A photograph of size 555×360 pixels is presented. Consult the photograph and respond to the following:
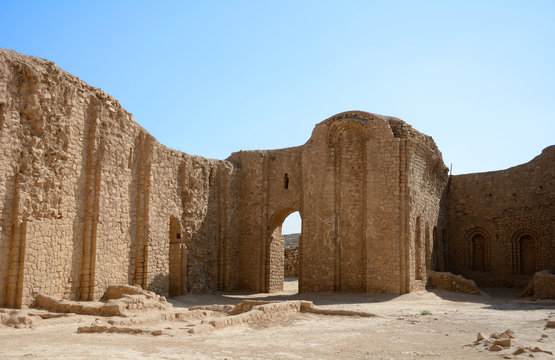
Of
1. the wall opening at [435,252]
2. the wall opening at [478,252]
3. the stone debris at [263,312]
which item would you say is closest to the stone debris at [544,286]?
the wall opening at [435,252]

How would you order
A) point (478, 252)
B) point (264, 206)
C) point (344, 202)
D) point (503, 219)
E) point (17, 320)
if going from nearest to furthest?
point (17, 320) → point (344, 202) → point (264, 206) → point (503, 219) → point (478, 252)

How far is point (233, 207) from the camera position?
21.2 meters

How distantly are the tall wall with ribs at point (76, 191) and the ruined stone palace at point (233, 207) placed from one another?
0.03 metres

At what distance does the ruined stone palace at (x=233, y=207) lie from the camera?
12281 mm

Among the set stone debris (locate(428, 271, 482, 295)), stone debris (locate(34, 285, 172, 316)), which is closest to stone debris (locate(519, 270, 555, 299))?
stone debris (locate(428, 271, 482, 295))

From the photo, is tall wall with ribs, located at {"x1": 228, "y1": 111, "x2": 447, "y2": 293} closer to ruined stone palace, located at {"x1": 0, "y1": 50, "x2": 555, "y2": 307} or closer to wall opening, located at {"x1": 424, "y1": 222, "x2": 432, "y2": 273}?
ruined stone palace, located at {"x1": 0, "y1": 50, "x2": 555, "y2": 307}

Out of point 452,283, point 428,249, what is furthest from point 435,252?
point 452,283

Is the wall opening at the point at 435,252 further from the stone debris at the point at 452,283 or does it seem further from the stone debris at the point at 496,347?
the stone debris at the point at 496,347

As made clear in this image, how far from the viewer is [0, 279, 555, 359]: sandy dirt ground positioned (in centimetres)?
743

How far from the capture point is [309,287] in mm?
19250

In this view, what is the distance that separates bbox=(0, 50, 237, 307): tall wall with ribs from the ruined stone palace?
0.03 m

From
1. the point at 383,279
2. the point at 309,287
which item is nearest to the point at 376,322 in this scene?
the point at 383,279

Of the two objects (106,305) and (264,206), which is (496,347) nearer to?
(106,305)

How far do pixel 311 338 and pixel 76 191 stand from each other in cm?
742
